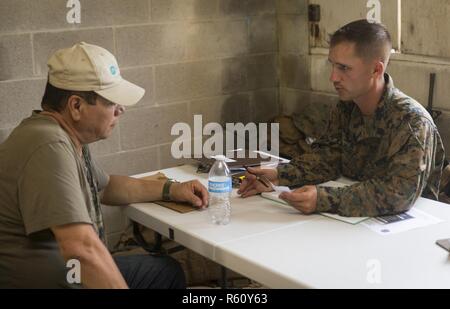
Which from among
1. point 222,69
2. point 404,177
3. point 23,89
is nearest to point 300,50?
point 222,69

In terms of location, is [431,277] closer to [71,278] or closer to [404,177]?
[404,177]

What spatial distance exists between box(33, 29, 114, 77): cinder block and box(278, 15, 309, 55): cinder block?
1.38m

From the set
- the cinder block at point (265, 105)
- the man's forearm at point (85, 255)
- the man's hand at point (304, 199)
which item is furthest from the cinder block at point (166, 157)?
the man's forearm at point (85, 255)

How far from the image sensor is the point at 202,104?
433 centimetres

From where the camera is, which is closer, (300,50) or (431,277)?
(431,277)

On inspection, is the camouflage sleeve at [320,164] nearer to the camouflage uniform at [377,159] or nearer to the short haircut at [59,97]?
the camouflage uniform at [377,159]

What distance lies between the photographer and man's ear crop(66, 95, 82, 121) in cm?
215

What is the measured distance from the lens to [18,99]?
11.7 feet

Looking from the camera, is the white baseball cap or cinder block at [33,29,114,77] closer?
the white baseball cap

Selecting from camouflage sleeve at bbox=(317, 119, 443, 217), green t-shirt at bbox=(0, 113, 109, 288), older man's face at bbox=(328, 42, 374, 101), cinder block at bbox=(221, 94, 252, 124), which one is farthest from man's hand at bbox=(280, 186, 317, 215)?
cinder block at bbox=(221, 94, 252, 124)

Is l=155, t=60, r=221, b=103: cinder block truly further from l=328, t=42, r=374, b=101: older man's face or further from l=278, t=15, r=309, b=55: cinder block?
l=328, t=42, r=374, b=101: older man's face

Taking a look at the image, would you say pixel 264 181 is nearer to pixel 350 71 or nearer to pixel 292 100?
pixel 350 71

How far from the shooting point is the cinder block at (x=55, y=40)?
141 inches
